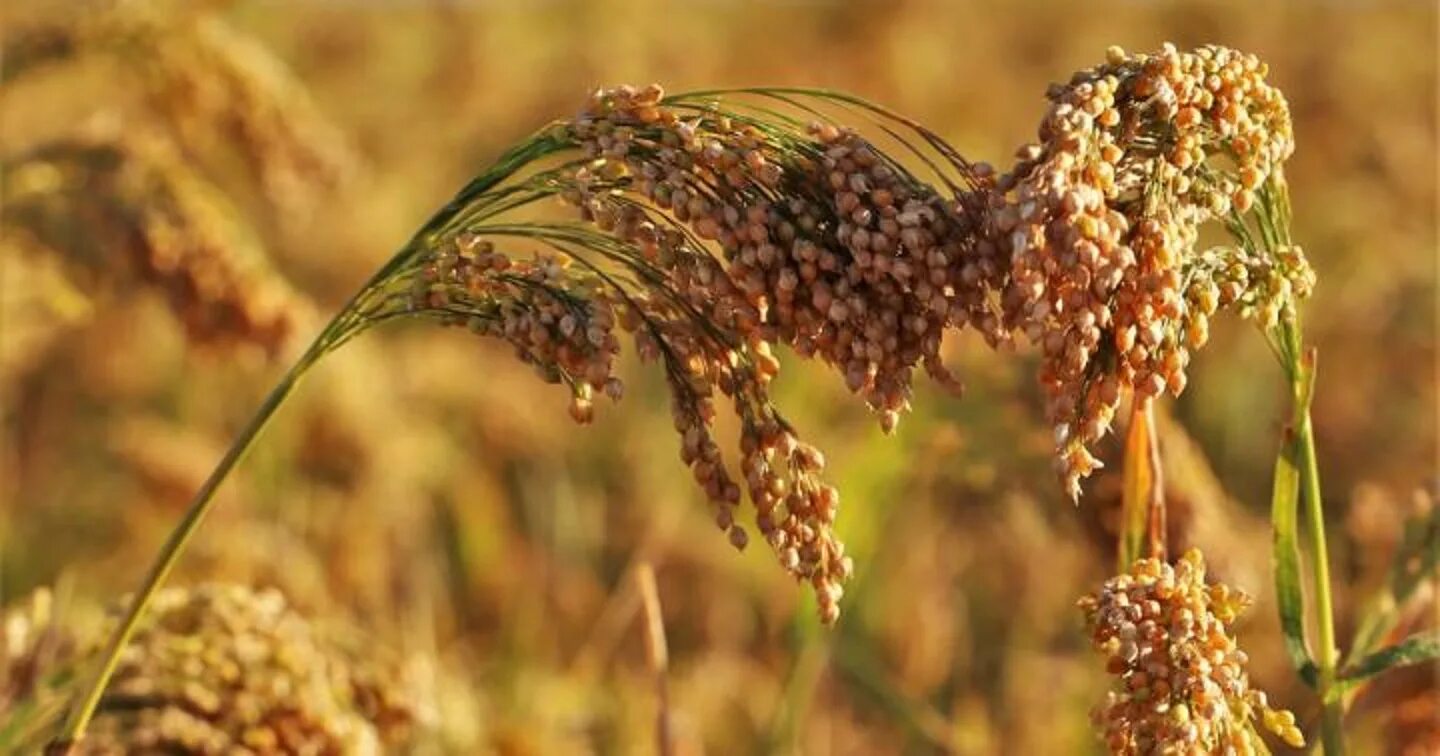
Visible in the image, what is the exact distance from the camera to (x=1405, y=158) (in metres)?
10.6

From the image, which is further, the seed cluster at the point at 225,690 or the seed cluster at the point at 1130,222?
the seed cluster at the point at 225,690

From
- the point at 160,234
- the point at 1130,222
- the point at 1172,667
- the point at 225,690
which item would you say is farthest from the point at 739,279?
the point at 160,234

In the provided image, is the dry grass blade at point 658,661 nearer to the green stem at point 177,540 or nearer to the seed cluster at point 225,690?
the seed cluster at point 225,690

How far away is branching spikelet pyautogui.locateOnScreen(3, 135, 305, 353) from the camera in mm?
3529

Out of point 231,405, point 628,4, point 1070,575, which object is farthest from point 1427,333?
point 628,4

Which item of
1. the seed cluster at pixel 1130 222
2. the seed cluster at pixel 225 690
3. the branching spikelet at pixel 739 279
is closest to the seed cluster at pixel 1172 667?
the seed cluster at pixel 1130 222

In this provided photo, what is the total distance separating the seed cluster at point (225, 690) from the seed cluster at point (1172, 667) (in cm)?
121

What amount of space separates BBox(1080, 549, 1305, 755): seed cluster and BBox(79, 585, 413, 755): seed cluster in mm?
1209

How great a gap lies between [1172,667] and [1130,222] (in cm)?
47

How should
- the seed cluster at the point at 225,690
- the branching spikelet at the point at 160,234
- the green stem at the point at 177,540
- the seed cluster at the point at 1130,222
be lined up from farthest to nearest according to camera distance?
1. the branching spikelet at the point at 160,234
2. the seed cluster at the point at 225,690
3. the green stem at the point at 177,540
4. the seed cluster at the point at 1130,222

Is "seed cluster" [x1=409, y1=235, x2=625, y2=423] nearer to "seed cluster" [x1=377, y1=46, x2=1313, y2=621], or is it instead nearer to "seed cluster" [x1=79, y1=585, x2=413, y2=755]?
"seed cluster" [x1=377, y1=46, x2=1313, y2=621]

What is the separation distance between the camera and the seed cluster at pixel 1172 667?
79.4 inches

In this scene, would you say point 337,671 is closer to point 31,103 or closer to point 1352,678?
point 1352,678

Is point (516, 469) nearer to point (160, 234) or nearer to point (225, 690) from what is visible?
point (160, 234)
